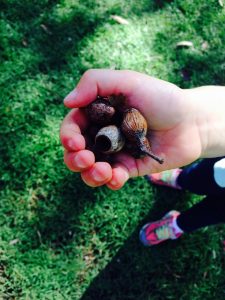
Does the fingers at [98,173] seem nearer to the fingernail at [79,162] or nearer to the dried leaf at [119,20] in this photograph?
the fingernail at [79,162]

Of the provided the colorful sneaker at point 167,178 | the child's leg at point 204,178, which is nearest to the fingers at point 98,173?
the child's leg at point 204,178

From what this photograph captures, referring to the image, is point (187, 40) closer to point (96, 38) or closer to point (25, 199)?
point (96, 38)

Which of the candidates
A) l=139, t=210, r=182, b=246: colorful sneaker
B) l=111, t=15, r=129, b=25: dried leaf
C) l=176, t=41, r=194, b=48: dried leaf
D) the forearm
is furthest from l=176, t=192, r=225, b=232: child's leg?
l=111, t=15, r=129, b=25: dried leaf

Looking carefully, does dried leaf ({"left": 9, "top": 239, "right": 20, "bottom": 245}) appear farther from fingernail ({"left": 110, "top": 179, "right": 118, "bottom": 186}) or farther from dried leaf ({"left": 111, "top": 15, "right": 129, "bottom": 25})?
dried leaf ({"left": 111, "top": 15, "right": 129, "bottom": 25})

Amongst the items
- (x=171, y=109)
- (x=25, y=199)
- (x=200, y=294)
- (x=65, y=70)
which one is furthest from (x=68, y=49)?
(x=200, y=294)

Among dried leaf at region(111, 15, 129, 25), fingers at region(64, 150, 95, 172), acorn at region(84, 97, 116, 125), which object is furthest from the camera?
dried leaf at region(111, 15, 129, 25)

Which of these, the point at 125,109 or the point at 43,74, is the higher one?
the point at 125,109
